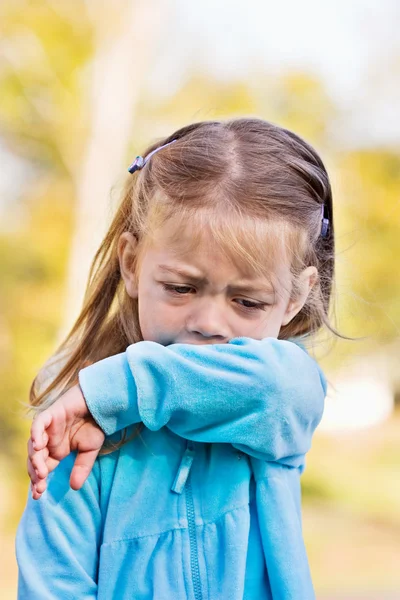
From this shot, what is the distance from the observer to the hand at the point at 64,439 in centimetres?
113

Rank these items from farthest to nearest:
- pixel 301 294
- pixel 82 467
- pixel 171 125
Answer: pixel 171 125 < pixel 301 294 < pixel 82 467

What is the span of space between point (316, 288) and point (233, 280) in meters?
0.28

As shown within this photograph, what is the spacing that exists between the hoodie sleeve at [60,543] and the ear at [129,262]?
356 mm

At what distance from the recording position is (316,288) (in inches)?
58.8

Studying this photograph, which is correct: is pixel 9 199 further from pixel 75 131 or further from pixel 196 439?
pixel 196 439

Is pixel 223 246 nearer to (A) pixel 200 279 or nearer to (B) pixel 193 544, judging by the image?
(A) pixel 200 279

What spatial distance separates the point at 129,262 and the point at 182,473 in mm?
408

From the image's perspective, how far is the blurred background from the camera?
5.38 m

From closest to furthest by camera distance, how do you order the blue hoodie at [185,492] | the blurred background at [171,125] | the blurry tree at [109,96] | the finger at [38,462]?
the finger at [38,462] → the blue hoodie at [185,492] → the blurred background at [171,125] → the blurry tree at [109,96]

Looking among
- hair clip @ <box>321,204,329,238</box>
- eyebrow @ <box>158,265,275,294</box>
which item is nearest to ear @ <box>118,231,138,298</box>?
eyebrow @ <box>158,265,275,294</box>

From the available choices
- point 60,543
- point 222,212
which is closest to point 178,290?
point 222,212

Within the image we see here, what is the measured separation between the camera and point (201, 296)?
4.20 feet

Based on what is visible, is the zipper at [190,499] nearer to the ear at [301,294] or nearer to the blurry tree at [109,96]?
the ear at [301,294]

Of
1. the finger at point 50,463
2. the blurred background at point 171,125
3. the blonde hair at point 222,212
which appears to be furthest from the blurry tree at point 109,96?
→ the finger at point 50,463
